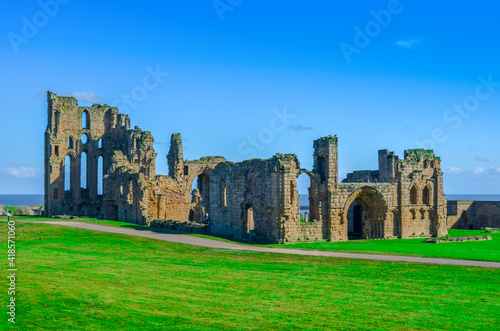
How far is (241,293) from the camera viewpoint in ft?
48.7

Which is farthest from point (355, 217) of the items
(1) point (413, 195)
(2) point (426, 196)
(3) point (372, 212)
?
(3) point (372, 212)

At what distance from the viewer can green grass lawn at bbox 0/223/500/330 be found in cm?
1185

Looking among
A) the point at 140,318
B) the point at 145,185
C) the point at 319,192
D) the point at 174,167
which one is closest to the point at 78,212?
the point at 174,167

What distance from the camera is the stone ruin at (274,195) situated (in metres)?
32.8

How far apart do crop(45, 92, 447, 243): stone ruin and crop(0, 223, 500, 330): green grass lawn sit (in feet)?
31.8

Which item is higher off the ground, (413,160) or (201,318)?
(413,160)

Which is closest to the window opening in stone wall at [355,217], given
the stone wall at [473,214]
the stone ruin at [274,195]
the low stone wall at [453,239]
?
the stone ruin at [274,195]

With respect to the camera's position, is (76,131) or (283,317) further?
(76,131)

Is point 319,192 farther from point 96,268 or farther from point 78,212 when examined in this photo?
point 78,212

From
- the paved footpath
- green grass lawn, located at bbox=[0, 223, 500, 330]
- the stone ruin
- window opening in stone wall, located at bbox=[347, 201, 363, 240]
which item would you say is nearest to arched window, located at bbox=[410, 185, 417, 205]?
the stone ruin

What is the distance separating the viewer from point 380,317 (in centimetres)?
1262

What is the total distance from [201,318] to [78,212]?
173 ft

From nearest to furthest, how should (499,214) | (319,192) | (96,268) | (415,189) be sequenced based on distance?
(96,268)
(319,192)
(415,189)
(499,214)

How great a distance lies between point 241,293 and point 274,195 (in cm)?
1740
